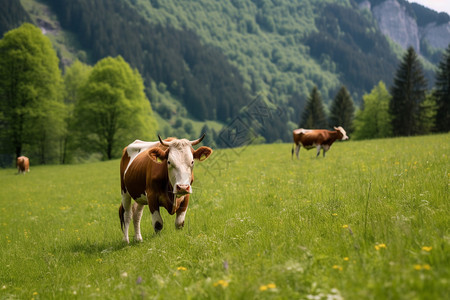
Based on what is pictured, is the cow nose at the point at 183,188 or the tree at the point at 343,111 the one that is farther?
the tree at the point at 343,111

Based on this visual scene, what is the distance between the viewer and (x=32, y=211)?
1271 centimetres

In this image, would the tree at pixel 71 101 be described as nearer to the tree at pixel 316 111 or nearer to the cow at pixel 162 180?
the cow at pixel 162 180

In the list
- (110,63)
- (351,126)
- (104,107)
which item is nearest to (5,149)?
(104,107)

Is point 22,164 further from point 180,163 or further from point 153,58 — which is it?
point 153,58

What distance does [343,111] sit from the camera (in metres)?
63.0

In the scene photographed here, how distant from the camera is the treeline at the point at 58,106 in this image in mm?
35312

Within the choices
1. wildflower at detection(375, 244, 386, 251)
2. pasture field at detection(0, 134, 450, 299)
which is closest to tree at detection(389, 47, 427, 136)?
pasture field at detection(0, 134, 450, 299)

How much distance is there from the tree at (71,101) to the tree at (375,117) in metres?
55.3

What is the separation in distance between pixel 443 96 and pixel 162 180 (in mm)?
58558

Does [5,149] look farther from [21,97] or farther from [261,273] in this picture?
[261,273]

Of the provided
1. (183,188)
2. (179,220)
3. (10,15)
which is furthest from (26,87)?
(10,15)

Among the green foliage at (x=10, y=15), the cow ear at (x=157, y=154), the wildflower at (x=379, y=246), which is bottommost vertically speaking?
the wildflower at (x=379, y=246)

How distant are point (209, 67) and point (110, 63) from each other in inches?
6140

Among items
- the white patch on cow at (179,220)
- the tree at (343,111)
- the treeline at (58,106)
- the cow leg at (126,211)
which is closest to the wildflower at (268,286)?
the white patch on cow at (179,220)
